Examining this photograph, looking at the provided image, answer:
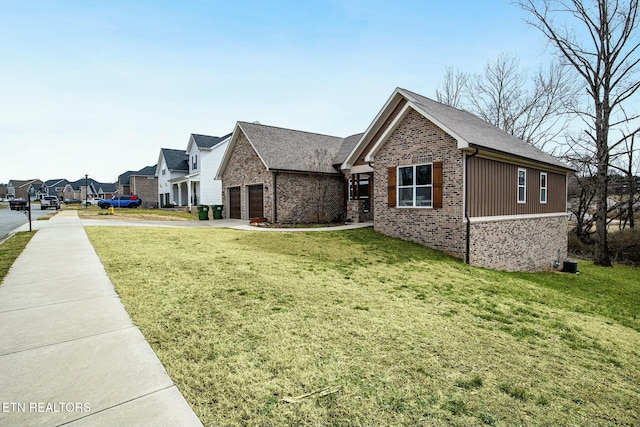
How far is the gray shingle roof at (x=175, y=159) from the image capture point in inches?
1436

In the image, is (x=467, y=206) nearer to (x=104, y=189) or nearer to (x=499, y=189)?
(x=499, y=189)

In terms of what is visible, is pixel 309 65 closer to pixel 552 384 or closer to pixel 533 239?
pixel 533 239

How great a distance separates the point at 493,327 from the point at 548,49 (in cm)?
2268

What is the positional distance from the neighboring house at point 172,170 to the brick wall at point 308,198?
21228mm

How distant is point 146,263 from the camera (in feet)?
24.2

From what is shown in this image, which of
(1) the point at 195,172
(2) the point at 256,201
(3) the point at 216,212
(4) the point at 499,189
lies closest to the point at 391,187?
(4) the point at 499,189

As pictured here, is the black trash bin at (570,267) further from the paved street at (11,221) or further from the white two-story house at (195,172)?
the paved street at (11,221)

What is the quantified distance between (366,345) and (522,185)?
46.5 ft

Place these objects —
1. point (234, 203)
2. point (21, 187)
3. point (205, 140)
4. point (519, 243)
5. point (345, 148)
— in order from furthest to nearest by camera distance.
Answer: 1. point (21, 187)
2. point (205, 140)
3. point (345, 148)
4. point (234, 203)
5. point (519, 243)

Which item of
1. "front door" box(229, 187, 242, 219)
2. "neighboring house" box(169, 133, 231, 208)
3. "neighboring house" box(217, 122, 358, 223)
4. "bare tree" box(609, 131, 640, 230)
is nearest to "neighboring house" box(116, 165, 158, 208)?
"neighboring house" box(169, 133, 231, 208)

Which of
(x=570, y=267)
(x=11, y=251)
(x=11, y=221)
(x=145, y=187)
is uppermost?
(x=145, y=187)

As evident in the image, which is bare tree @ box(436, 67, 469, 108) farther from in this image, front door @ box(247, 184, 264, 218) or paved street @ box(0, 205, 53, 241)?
paved street @ box(0, 205, 53, 241)

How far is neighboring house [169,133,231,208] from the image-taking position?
27.9 meters

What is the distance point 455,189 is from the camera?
462 inches
